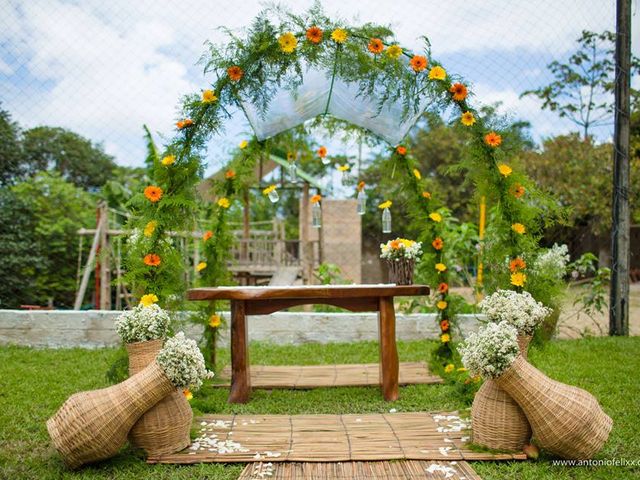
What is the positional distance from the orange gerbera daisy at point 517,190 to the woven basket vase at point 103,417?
2.32m

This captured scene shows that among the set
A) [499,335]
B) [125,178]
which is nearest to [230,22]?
[499,335]

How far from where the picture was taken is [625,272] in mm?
6445

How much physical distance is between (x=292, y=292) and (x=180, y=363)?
4.34 ft

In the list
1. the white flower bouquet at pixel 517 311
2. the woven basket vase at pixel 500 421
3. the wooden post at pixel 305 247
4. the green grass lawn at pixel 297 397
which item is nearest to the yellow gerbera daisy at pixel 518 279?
the white flower bouquet at pixel 517 311

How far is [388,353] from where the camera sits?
431cm

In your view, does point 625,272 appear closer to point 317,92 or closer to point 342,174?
point 342,174

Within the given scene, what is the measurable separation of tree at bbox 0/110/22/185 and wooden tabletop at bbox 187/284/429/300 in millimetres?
3582

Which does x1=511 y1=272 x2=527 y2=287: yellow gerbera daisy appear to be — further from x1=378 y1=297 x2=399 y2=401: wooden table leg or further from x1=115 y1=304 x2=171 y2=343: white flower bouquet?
x1=115 y1=304 x2=171 y2=343: white flower bouquet

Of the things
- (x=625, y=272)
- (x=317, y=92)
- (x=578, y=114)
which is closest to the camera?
(x=317, y=92)

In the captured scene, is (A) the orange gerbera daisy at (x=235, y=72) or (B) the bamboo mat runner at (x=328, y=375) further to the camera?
(B) the bamboo mat runner at (x=328, y=375)

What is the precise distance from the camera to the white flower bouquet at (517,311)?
10.6ft

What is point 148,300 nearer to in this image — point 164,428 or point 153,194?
point 153,194

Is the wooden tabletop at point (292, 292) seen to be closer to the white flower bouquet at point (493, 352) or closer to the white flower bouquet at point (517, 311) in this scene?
the white flower bouquet at point (517, 311)

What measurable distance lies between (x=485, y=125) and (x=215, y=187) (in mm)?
2148
